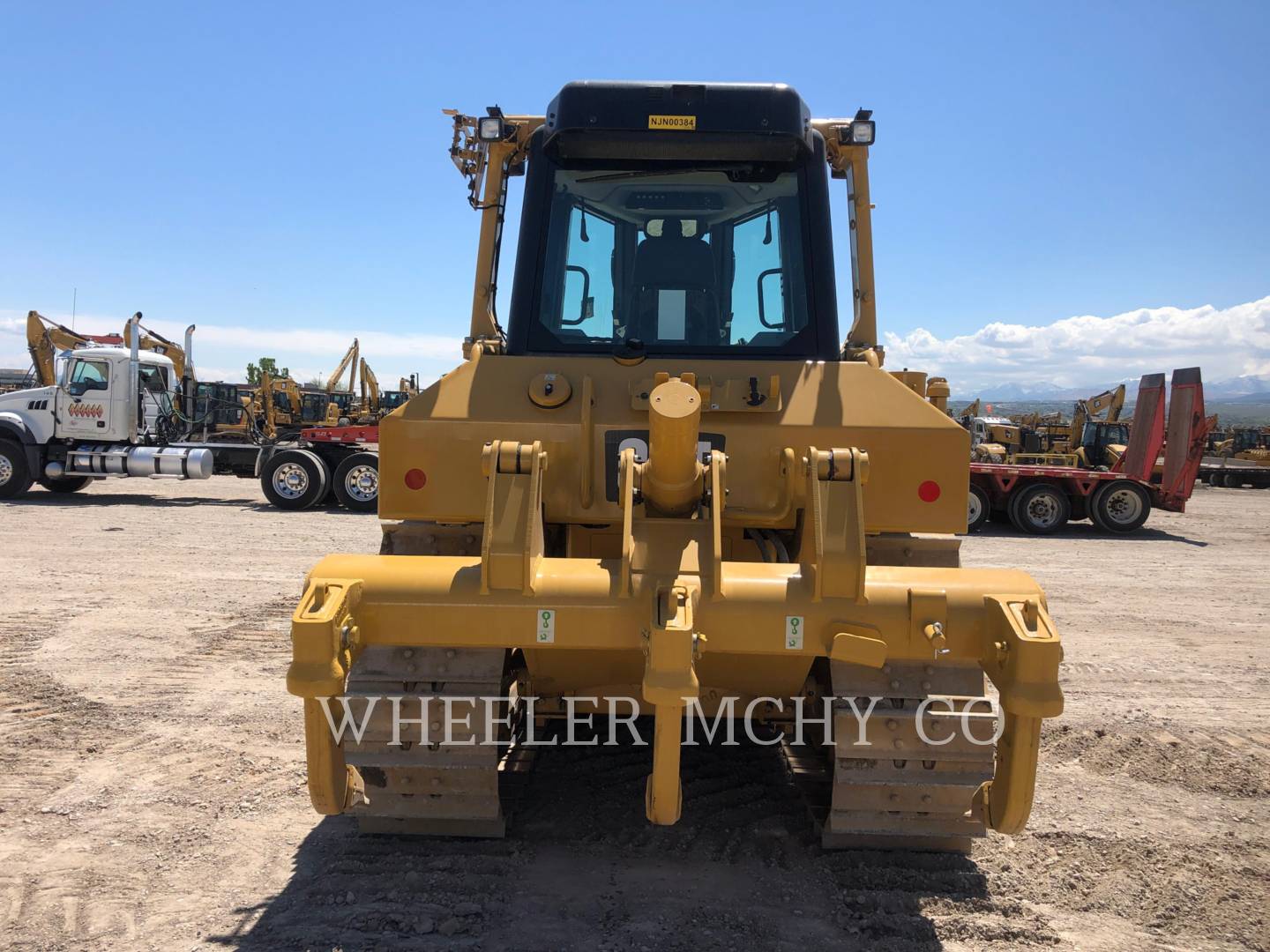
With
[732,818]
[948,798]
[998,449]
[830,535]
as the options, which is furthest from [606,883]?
[998,449]

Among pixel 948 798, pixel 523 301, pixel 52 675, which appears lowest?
pixel 52 675

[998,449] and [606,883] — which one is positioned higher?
[998,449]

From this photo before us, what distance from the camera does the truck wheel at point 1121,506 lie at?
1535 cm

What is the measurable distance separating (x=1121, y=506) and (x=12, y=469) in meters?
20.5

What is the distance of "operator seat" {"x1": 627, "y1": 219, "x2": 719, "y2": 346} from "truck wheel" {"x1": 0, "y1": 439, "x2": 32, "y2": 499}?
16665mm

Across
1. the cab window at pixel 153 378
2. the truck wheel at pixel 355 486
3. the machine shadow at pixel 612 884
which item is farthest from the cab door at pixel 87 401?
the machine shadow at pixel 612 884

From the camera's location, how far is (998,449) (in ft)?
69.9

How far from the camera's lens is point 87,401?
1644 centimetres

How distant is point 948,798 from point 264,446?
17.0 m

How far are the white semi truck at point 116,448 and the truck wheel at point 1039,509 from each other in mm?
11705

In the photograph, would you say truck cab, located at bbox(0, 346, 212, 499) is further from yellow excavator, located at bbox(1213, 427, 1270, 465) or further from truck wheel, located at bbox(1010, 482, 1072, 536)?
yellow excavator, located at bbox(1213, 427, 1270, 465)

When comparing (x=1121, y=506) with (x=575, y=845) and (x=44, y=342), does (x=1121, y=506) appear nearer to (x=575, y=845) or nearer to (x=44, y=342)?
(x=575, y=845)

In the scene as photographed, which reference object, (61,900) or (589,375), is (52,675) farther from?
(589,375)

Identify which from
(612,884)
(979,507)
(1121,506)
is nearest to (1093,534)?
(1121,506)
